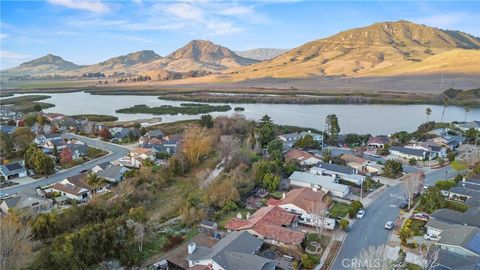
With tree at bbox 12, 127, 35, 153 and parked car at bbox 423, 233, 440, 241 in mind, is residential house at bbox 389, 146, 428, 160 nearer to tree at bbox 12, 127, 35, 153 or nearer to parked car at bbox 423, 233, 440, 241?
parked car at bbox 423, 233, 440, 241

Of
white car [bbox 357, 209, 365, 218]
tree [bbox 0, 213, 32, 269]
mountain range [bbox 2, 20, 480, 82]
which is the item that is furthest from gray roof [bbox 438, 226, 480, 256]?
mountain range [bbox 2, 20, 480, 82]

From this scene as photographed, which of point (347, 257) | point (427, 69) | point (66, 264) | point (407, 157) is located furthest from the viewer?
point (427, 69)

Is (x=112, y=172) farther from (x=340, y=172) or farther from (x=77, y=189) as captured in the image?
(x=340, y=172)

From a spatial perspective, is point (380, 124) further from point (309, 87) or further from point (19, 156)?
point (309, 87)

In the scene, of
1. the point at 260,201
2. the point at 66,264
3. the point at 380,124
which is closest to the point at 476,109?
the point at 380,124

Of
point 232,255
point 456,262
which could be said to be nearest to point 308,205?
point 232,255

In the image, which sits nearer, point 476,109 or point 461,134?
point 461,134

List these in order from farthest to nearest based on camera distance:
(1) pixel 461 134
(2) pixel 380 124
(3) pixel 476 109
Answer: (3) pixel 476 109
(2) pixel 380 124
(1) pixel 461 134
